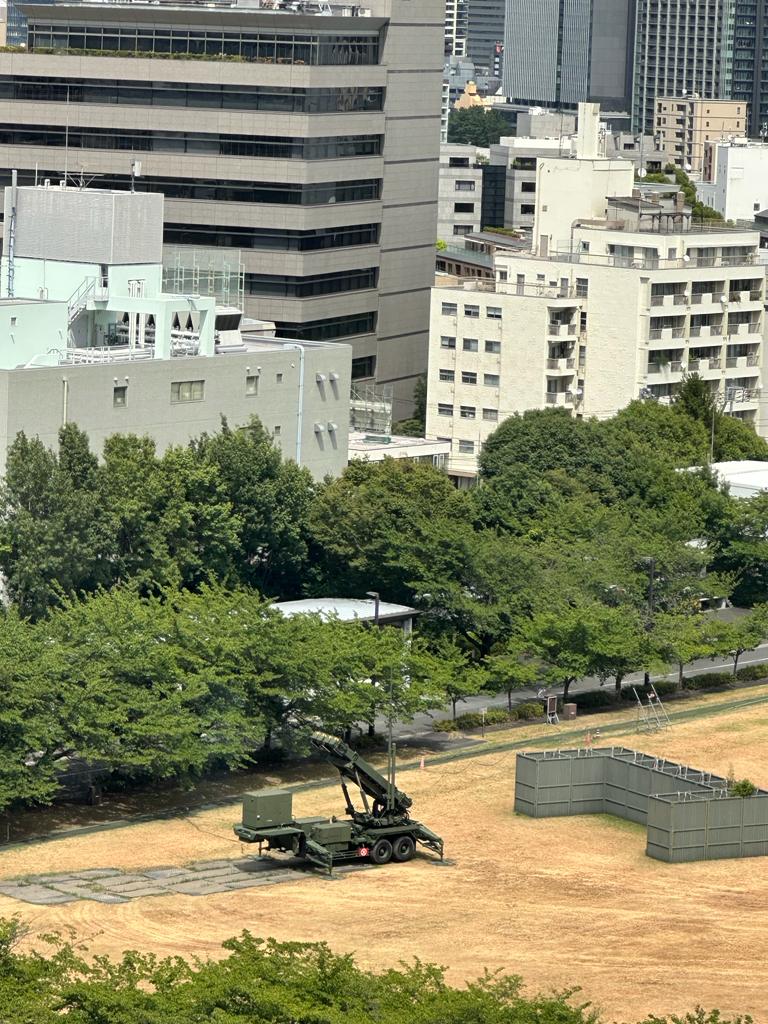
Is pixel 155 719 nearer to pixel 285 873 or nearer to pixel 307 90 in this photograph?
pixel 285 873

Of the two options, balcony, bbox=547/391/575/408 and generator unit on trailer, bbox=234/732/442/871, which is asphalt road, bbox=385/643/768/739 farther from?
balcony, bbox=547/391/575/408

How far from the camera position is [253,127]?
128375mm

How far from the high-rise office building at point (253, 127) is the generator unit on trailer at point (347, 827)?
66.1m

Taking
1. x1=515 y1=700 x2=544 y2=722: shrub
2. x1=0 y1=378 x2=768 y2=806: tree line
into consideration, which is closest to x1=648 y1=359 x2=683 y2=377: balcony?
x1=0 y1=378 x2=768 y2=806: tree line

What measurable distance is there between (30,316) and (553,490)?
2336 centimetres

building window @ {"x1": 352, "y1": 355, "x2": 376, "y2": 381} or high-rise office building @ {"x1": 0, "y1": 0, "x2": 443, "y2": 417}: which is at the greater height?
high-rise office building @ {"x1": 0, "y1": 0, "x2": 443, "y2": 417}

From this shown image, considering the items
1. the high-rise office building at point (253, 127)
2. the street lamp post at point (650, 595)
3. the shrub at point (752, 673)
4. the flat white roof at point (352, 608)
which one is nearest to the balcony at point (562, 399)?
the high-rise office building at point (253, 127)

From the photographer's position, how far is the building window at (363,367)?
450ft

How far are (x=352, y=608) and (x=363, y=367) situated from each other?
54.5 meters

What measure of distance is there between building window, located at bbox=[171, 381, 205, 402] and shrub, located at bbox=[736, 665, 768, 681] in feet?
77.5

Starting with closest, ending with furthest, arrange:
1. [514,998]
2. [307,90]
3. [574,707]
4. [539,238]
Result: [514,998]
[574,707]
[307,90]
[539,238]

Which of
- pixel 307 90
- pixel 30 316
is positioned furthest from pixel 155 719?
pixel 307 90

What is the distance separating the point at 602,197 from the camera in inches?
5418

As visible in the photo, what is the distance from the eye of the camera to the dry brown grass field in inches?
2159
